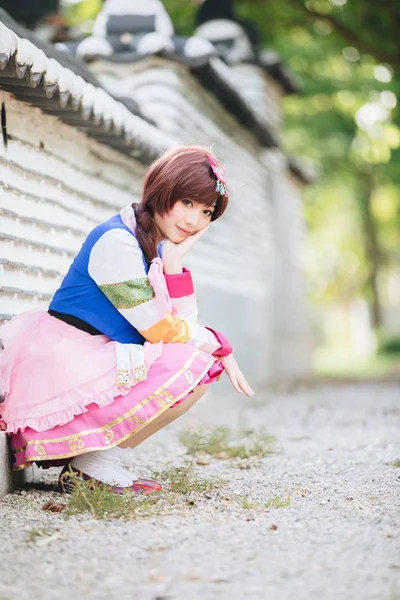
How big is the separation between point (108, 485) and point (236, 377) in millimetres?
701

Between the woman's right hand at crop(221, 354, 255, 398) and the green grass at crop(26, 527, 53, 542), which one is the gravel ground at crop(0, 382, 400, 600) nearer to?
the green grass at crop(26, 527, 53, 542)

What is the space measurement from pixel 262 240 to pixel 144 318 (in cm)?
974

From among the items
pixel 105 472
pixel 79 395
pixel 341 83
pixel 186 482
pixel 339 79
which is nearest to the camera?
pixel 79 395

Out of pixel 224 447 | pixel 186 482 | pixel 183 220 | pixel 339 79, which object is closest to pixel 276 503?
pixel 186 482

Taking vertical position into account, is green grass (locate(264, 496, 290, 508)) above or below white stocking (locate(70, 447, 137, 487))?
below

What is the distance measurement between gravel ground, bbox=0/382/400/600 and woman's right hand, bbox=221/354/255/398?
0.42m

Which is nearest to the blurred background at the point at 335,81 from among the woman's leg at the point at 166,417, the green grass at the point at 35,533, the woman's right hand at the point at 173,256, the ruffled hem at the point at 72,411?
the woman's right hand at the point at 173,256

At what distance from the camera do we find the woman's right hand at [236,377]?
146 inches

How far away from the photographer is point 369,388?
10844 mm

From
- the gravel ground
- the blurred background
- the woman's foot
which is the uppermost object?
the blurred background

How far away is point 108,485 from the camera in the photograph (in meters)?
3.49

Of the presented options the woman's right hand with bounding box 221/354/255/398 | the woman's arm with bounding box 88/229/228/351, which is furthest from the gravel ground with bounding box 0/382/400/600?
the woman's arm with bounding box 88/229/228/351

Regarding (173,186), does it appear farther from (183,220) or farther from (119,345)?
(119,345)

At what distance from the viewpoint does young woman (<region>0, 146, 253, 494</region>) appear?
343cm
